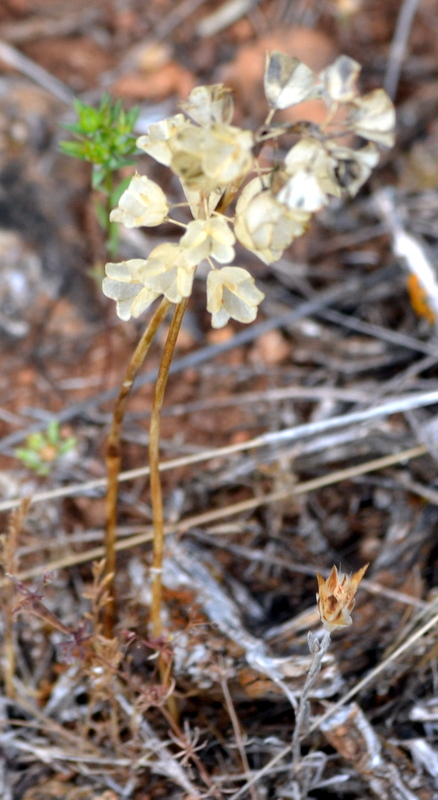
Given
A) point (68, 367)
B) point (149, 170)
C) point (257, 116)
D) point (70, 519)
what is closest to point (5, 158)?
point (149, 170)

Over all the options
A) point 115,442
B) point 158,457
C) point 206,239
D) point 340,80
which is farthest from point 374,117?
point 115,442

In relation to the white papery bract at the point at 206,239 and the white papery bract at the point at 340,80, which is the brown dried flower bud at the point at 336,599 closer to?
the white papery bract at the point at 206,239

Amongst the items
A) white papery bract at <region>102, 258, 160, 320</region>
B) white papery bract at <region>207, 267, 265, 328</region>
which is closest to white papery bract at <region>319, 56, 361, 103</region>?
white papery bract at <region>207, 267, 265, 328</region>

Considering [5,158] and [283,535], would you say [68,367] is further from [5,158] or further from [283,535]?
[283,535]

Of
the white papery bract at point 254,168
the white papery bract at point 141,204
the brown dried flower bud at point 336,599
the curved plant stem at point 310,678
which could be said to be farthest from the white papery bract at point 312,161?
the curved plant stem at point 310,678

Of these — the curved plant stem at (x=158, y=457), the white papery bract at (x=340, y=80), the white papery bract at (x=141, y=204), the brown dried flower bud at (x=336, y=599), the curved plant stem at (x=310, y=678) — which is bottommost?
the curved plant stem at (x=310, y=678)

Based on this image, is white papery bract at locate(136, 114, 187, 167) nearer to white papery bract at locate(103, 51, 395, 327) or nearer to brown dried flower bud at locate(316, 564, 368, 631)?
white papery bract at locate(103, 51, 395, 327)
